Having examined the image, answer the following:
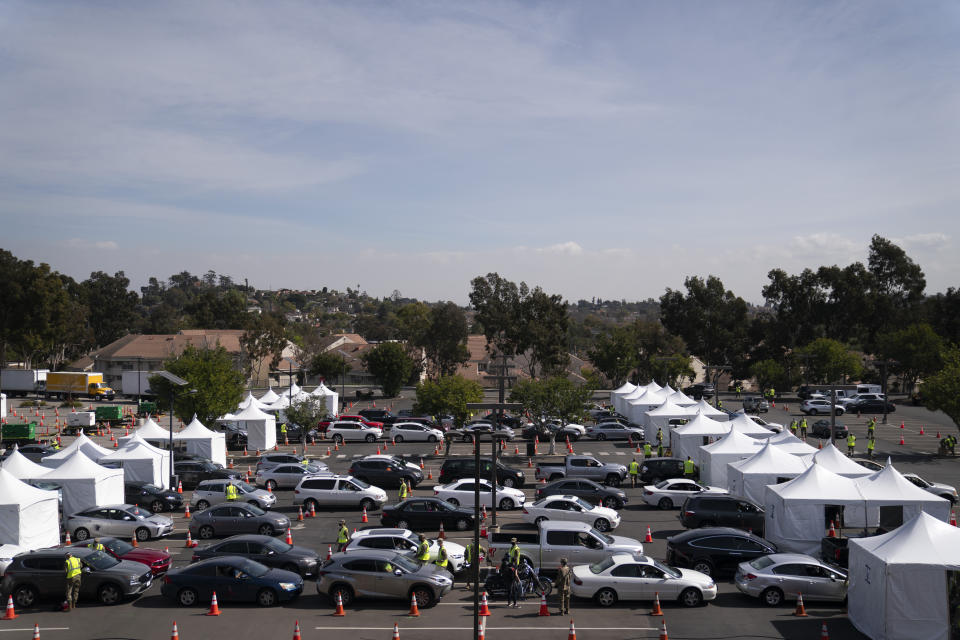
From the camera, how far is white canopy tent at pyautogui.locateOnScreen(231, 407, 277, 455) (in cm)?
4341

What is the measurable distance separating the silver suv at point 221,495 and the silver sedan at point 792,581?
57.3 feet

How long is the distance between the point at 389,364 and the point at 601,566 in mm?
56325

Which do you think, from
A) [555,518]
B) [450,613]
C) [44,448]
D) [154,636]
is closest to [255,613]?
[154,636]

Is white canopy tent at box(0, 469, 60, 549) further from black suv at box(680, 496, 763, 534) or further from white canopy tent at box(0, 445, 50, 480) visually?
black suv at box(680, 496, 763, 534)

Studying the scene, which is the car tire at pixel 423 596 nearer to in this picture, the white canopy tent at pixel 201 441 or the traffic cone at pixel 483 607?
the traffic cone at pixel 483 607

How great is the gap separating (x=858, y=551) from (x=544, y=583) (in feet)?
23.6

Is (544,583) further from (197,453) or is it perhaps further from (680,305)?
(680,305)

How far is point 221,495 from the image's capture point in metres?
28.3

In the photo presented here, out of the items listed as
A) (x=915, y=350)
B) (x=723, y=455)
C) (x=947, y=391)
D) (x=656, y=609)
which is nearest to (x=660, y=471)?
(x=723, y=455)

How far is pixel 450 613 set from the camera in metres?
17.1

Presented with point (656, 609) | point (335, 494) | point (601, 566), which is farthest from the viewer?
point (335, 494)

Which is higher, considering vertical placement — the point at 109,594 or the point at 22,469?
the point at 22,469

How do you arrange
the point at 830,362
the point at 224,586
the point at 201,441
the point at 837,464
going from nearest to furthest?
the point at 224,586 → the point at 837,464 → the point at 201,441 → the point at 830,362

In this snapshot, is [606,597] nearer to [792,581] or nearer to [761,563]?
[761,563]
